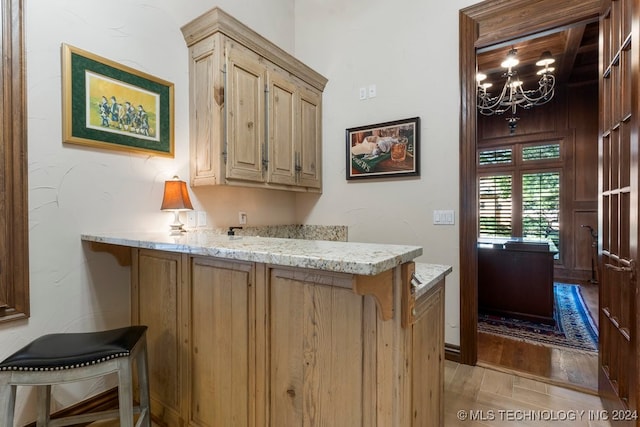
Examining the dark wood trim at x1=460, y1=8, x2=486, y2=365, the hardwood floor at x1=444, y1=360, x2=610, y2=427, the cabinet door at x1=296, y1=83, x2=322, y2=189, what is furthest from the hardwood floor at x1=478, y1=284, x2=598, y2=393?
the cabinet door at x1=296, y1=83, x2=322, y2=189

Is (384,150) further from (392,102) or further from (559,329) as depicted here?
(559,329)

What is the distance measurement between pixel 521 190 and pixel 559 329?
10.7ft

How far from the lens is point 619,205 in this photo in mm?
1582

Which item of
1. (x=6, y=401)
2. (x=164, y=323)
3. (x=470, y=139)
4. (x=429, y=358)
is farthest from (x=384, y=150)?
(x=6, y=401)

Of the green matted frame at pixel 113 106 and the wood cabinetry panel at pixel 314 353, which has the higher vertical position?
the green matted frame at pixel 113 106

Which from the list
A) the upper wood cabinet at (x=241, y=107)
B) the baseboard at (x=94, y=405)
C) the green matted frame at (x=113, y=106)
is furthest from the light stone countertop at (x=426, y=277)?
the baseboard at (x=94, y=405)

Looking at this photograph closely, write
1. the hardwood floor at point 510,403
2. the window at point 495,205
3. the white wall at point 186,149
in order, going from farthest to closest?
the window at point 495,205 < the hardwood floor at point 510,403 < the white wall at point 186,149

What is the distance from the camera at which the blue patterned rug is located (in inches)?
109

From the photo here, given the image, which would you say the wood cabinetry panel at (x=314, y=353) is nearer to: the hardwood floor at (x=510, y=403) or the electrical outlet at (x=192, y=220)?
the hardwood floor at (x=510, y=403)

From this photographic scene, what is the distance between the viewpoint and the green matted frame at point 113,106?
5.62ft

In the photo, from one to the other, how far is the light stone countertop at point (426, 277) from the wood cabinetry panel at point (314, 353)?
0.80ft

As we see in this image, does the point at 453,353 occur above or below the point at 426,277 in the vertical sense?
below

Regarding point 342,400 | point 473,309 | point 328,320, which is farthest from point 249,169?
point 473,309

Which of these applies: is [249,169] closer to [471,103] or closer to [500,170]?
[471,103]
